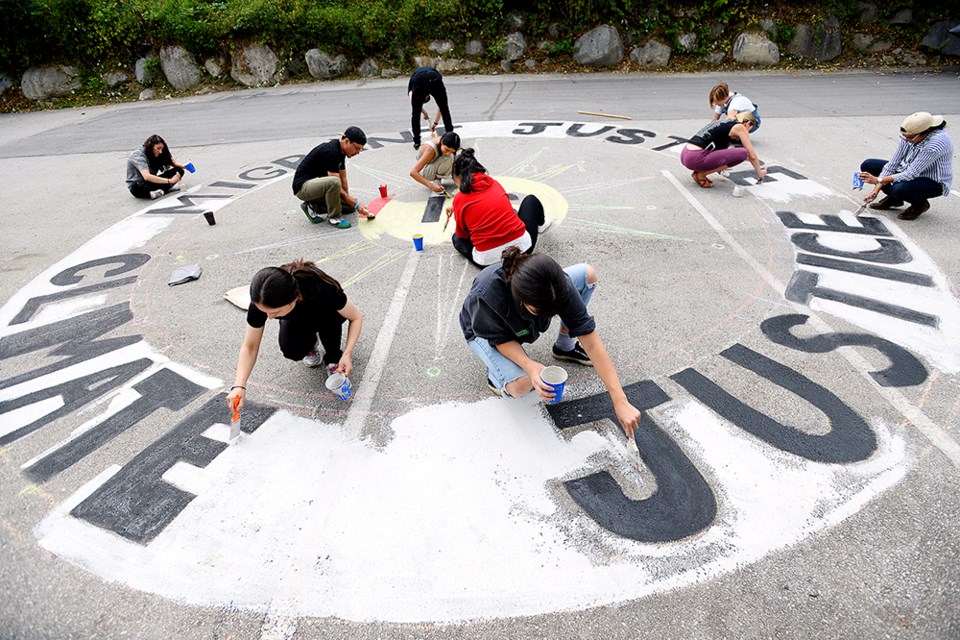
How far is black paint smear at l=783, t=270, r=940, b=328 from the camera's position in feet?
15.0

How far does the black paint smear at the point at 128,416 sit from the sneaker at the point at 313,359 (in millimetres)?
910

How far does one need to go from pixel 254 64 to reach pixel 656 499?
727 inches

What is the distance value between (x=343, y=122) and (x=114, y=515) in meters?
10.3

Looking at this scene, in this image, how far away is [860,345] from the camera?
4.30 metres

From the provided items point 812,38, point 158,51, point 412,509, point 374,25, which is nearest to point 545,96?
point 374,25

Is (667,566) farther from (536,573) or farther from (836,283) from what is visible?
(836,283)

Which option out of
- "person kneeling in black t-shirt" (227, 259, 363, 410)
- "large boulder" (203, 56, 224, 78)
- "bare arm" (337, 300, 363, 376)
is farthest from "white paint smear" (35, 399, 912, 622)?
"large boulder" (203, 56, 224, 78)

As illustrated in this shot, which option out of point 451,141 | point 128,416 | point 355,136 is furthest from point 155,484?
point 451,141

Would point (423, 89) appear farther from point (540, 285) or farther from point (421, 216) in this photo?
point (540, 285)

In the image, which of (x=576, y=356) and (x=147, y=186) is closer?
(x=576, y=356)

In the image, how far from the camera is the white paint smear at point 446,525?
110 inches

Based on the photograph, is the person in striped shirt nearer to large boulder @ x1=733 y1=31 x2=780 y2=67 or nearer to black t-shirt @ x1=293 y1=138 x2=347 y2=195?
black t-shirt @ x1=293 y1=138 x2=347 y2=195

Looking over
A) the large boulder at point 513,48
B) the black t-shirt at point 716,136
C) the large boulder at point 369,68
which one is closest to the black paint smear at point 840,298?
the black t-shirt at point 716,136

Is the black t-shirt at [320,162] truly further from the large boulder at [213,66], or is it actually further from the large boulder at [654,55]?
the large boulder at [213,66]
